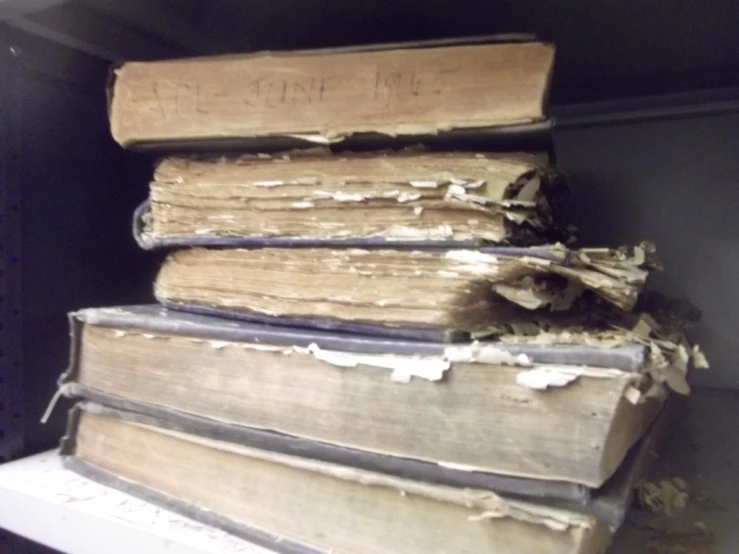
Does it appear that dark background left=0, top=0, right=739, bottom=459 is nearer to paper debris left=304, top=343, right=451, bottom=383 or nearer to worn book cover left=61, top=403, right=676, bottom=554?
worn book cover left=61, top=403, right=676, bottom=554

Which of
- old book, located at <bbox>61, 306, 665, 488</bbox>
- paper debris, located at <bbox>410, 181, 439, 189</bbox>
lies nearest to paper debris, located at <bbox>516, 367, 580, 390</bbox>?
old book, located at <bbox>61, 306, 665, 488</bbox>

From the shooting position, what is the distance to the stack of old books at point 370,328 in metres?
0.31

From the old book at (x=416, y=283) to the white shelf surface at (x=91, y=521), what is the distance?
0.44 feet

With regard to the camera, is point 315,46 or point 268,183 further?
point 315,46

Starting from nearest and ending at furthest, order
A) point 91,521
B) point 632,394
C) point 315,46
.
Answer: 1. point 632,394
2. point 91,521
3. point 315,46

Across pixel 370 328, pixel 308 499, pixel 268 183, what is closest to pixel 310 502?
pixel 308 499

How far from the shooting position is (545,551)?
0.30 metres

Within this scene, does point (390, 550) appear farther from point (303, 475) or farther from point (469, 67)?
point (469, 67)

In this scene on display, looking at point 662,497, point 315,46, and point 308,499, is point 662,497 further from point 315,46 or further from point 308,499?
point 315,46

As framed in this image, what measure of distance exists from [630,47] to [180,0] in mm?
358

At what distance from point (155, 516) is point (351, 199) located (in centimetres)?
23

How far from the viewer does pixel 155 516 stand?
41 centimetres

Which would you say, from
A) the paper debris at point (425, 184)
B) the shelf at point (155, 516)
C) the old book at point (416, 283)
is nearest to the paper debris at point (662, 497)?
the shelf at point (155, 516)

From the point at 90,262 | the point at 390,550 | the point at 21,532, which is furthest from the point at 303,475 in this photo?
the point at 90,262
